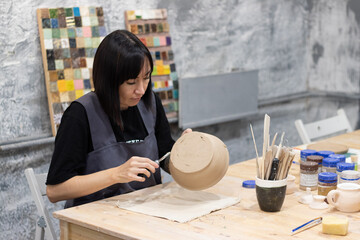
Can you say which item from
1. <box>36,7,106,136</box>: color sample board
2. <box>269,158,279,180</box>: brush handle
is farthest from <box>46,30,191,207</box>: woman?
<box>36,7,106,136</box>: color sample board

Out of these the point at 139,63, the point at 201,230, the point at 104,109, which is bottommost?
the point at 201,230

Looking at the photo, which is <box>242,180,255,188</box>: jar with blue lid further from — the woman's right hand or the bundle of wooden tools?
the woman's right hand

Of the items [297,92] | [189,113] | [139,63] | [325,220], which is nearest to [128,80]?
[139,63]

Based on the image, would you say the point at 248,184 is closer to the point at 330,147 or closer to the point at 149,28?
the point at 330,147

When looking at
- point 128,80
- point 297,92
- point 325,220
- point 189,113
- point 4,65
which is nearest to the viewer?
point 325,220

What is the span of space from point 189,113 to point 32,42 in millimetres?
1315

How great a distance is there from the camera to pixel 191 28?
3.99m

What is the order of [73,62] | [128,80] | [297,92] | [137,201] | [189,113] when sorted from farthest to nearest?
[297,92]
[189,113]
[73,62]
[128,80]
[137,201]

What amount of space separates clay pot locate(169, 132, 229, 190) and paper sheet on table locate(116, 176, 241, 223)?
0.06 metres

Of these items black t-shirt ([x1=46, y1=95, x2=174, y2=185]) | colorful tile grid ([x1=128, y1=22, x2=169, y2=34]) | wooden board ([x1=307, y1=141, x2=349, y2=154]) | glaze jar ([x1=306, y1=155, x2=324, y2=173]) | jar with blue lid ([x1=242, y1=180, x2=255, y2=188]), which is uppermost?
colorful tile grid ([x1=128, y1=22, x2=169, y2=34])

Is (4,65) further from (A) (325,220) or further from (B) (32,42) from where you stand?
(A) (325,220)

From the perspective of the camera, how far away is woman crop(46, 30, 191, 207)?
202 centimetres

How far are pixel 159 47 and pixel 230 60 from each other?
2.59ft

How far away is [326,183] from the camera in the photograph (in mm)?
1950
